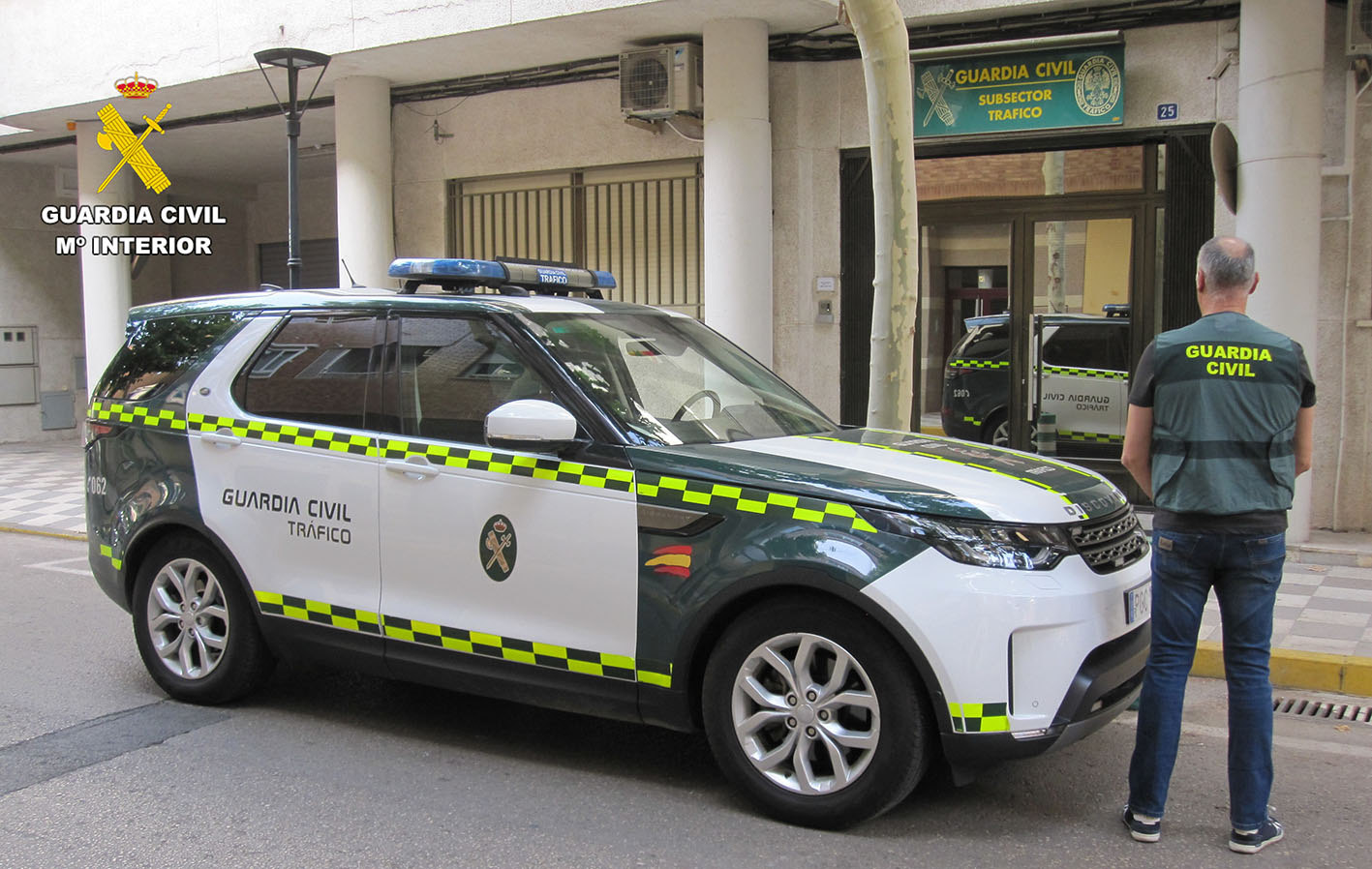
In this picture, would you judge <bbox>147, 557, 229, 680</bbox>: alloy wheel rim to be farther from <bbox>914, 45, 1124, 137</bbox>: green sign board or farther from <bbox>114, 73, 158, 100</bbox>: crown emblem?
<bbox>114, 73, 158, 100</bbox>: crown emblem

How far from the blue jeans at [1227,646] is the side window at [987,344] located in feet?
22.6

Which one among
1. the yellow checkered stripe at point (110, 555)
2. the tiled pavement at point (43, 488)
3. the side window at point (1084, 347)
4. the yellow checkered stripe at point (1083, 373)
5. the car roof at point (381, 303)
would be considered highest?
the car roof at point (381, 303)

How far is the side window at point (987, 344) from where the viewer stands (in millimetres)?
10531

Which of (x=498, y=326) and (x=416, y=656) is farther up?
(x=498, y=326)

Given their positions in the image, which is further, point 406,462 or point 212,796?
point 406,462

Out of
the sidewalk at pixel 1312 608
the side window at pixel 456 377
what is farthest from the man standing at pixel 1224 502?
the side window at pixel 456 377

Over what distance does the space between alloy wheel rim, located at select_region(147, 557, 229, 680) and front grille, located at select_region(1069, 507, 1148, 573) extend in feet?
11.4

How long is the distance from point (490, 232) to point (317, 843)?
979cm

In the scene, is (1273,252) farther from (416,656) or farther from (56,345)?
(56,345)

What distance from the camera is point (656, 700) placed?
164 inches

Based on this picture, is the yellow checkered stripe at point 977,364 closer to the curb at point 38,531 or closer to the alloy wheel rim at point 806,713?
the alloy wheel rim at point 806,713

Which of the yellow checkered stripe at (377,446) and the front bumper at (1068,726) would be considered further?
the yellow checkered stripe at (377,446)

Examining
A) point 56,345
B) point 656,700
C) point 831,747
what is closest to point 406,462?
point 656,700

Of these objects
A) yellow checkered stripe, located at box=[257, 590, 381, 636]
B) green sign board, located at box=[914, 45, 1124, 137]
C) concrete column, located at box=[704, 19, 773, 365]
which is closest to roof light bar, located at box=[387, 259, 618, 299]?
yellow checkered stripe, located at box=[257, 590, 381, 636]
